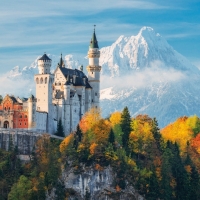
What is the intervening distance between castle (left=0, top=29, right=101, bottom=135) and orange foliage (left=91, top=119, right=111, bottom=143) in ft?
44.8

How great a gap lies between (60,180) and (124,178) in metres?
11.3

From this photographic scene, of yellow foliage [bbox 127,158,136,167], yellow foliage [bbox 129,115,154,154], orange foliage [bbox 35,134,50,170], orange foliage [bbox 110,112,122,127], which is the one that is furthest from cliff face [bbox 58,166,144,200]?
orange foliage [bbox 110,112,122,127]

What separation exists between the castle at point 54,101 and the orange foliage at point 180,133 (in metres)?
17.0

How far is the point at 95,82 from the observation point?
157 m

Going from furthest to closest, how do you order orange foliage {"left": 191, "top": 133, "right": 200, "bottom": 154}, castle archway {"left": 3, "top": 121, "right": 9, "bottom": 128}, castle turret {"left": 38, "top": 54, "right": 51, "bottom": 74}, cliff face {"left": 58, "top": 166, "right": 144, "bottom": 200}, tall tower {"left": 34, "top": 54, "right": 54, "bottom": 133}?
castle turret {"left": 38, "top": 54, "right": 51, "bottom": 74}
tall tower {"left": 34, "top": 54, "right": 54, "bottom": 133}
orange foliage {"left": 191, "top": 133, "right": 200, "bottom": 154}
castle archway {"left": 3, "top": 121, "right": 9, "bottom": 128}
cliff face {"left": 58, "top": 166, "right": 144, "bottom": 200}

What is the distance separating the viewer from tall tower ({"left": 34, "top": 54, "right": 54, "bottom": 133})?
142 meters

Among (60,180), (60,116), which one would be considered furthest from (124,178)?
(60,116)

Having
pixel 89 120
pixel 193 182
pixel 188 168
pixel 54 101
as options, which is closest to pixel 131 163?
Answer: pixel 188 168

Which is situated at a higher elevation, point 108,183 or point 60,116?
point 60,116

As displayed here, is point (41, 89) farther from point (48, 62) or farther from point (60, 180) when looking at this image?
point (60, 180)

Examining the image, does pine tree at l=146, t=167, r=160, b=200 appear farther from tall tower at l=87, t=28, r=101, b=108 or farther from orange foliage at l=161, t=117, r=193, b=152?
tall tower at l=87, t=28, r=101, b=108

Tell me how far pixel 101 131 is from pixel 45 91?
19.3m

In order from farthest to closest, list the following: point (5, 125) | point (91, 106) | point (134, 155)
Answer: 1. point (91, 106)
2. point (5, 125)
3. point (134, 155)

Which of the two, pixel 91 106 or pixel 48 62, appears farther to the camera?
pixel 91 106
